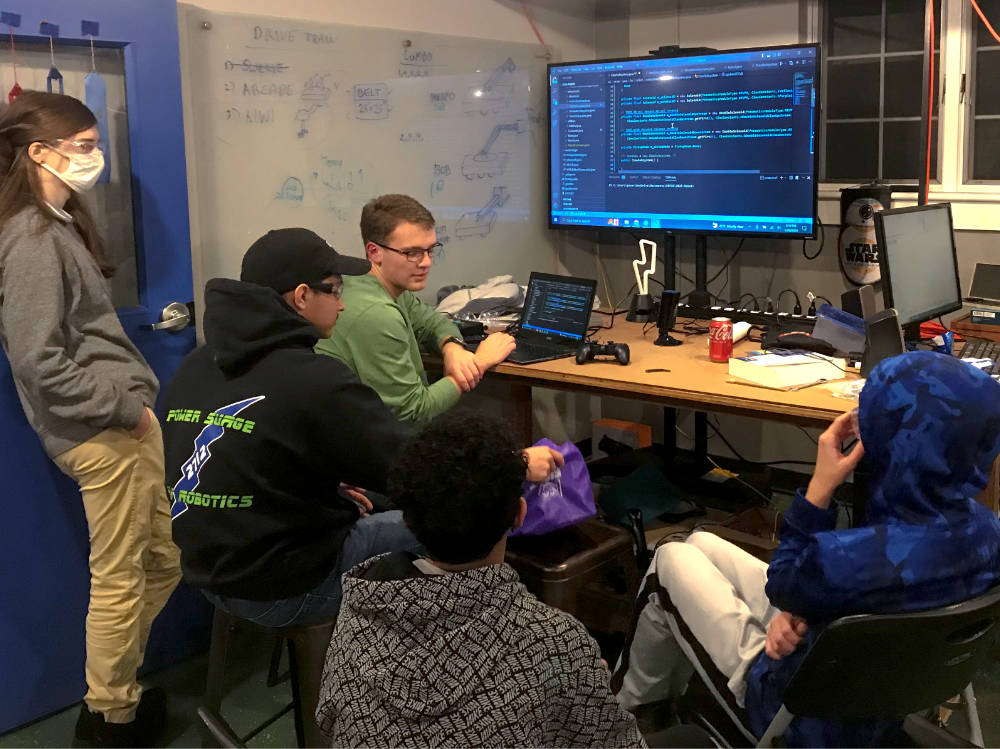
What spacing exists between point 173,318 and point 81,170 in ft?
1.68

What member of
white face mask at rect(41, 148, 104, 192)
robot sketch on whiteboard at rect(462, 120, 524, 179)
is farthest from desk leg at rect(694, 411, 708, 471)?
white face mask at rect(41, 148, 104, 192)

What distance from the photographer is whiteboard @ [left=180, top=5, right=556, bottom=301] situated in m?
2.94

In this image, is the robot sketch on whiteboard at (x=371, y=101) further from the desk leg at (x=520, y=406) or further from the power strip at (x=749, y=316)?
the power strip at (x=749, y=316)

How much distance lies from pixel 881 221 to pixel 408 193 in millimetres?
1610

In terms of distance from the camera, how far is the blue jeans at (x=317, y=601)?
6.39 ft

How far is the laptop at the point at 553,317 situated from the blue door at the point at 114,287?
104 cm

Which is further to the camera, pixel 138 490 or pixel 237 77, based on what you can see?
pixel 237 77

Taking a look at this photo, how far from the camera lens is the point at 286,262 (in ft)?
6.64

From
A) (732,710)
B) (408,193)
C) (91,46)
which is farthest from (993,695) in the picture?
(91,46)

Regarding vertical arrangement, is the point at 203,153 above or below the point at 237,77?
below

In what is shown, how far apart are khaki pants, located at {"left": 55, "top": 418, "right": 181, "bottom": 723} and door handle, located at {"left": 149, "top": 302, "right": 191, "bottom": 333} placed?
318 mm

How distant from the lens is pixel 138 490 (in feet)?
8.07

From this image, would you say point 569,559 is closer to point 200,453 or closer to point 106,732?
point 200,453

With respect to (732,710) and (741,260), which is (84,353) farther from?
(741,260)
